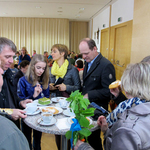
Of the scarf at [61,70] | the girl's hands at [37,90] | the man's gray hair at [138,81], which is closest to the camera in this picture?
the man's gray hair at [138,81]

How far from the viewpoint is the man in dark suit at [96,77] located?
78.4 inches

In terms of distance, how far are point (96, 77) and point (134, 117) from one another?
47.5 inches

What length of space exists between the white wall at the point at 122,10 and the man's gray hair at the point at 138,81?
421 cm

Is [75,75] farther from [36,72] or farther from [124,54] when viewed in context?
[124,54]

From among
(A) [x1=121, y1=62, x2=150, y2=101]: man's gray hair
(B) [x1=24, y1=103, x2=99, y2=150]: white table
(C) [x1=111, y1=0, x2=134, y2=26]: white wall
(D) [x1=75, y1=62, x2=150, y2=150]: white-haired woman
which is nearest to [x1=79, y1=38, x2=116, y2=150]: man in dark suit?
(B) [x1=24, y1=103, x2=99, y2=150]: white table

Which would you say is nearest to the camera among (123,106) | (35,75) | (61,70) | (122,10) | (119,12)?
(123,106)

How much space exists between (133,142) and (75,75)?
5.43 feet

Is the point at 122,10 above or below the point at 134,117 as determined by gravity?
above

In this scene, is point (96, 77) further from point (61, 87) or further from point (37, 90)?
point (37, 90)

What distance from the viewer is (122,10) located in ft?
17.7

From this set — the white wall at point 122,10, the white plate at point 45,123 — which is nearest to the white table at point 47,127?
the white plate at point 45,123

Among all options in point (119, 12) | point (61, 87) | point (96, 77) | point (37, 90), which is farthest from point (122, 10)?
point (37, 90)

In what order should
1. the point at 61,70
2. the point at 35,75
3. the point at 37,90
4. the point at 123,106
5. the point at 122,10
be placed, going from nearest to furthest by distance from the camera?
1. the point at 123,106
2. the point at 37,90
3. the point at 35,75
4. the point at 61,70
5. the point at 122,10

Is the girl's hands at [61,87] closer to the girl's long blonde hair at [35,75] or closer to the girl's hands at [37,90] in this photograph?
the girl's long blonde hair at [35,75]
